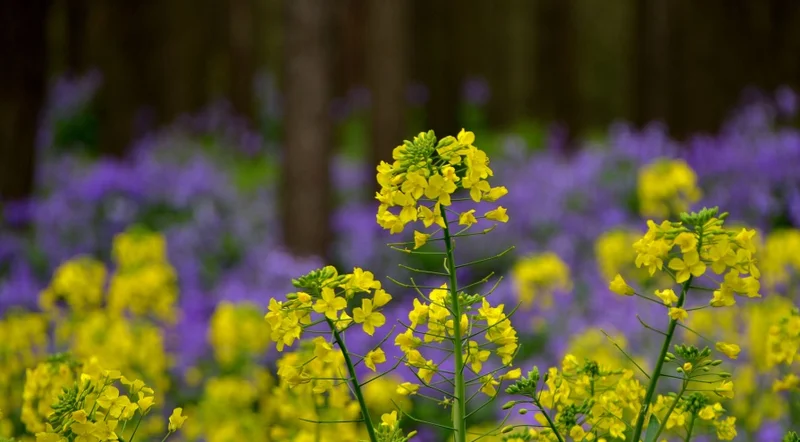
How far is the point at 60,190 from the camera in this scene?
30.6 ft

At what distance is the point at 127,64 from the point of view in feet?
39.6

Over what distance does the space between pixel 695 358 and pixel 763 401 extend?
75.8 inches

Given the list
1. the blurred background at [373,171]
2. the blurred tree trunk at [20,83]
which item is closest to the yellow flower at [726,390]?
the blurred background at [373,171]

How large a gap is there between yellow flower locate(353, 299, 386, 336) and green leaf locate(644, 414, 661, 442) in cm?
47

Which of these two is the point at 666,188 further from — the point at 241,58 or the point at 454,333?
the point at 241,58

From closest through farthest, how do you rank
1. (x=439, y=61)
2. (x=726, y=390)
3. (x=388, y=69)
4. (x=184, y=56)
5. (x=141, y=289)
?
(x=726, y=390), (x=141, y=289), (x=388, y=69), (x=439, y=61), (x=184, y=56)

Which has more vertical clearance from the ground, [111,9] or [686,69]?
[111,9]

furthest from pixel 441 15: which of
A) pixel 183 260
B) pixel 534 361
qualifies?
pixel 534 361

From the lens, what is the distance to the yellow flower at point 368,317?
150cm

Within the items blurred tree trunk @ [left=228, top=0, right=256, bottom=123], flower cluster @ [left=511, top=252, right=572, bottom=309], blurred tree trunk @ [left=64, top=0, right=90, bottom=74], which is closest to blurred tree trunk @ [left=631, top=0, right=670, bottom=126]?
flower cluster @ [left=511, top=252, right=572, bottom=309]

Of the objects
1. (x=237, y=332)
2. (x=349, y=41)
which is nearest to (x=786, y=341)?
(x=237, y=332)

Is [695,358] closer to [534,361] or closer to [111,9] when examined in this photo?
[534,361]

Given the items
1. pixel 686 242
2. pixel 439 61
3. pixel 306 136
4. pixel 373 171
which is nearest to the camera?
pixel 686 242

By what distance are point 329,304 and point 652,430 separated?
1.88 ft
